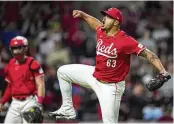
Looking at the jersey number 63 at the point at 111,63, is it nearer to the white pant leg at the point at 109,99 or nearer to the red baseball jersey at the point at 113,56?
the red baseball jersey at the point at 113,56

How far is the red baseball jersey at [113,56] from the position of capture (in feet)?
37.6

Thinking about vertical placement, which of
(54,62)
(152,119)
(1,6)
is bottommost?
(152,119)

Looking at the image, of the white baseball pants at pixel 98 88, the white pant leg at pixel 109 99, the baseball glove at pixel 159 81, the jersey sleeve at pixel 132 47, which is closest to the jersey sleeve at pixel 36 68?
the white baseball pants at pixel 98 88

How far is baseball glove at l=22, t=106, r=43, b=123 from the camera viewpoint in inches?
499

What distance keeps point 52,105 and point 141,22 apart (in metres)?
4.56

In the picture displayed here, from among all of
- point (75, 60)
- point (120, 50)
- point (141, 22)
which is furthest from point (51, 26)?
point (120, 50)

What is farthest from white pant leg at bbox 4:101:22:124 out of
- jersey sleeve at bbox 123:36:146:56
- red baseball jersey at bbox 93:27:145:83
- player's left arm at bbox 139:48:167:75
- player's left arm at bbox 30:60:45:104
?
player's left arm at bbox 139:48:167:75

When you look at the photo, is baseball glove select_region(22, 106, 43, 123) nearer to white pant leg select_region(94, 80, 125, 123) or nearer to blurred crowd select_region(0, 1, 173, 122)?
white pant leg select_region(94, 80, 125, 123)

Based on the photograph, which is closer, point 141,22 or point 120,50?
point 120,50

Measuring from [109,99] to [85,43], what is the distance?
8088 millimetres

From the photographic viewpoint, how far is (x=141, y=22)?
67.1 feet

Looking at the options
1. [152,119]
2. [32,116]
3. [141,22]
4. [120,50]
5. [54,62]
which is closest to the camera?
[120,50]

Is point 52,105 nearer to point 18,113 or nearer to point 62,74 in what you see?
point 18,113

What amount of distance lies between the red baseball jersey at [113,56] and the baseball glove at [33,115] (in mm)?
1519
